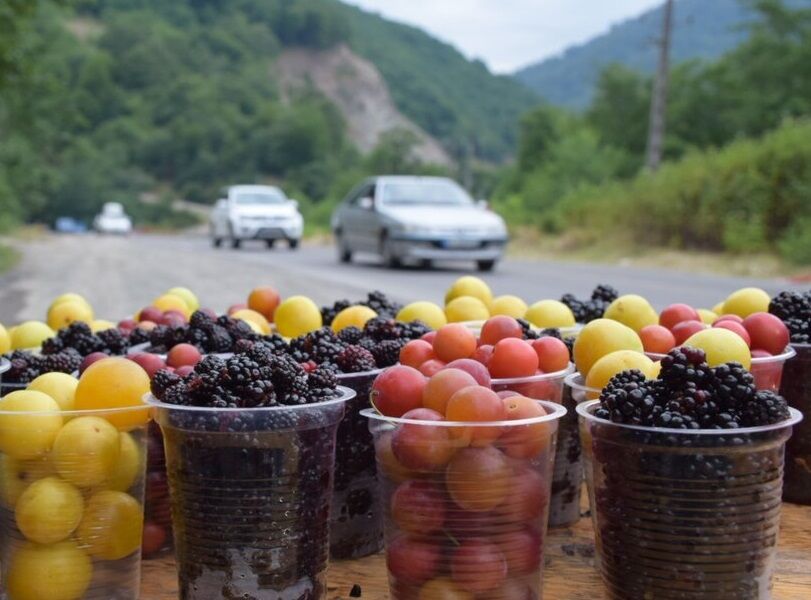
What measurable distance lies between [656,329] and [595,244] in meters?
23.3

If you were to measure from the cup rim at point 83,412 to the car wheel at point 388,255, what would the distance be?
14.5 metres

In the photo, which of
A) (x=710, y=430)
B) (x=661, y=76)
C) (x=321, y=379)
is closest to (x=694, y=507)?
(x=710, y=430)

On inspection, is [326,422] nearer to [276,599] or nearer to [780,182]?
[276,599]

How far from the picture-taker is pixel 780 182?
20734 millimetres

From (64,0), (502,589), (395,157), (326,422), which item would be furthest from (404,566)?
(395,157)

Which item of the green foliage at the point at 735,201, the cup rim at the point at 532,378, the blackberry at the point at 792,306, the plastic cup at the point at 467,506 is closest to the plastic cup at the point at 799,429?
the blackberry at the point at 792,306

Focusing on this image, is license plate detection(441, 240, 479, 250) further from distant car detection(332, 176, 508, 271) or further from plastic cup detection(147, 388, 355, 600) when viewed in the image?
plastic cup detection(147, 388, 355, 600)

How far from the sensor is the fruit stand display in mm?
1983

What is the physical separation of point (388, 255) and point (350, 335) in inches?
555

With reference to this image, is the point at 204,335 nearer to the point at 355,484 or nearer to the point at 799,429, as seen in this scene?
the point at 355,484

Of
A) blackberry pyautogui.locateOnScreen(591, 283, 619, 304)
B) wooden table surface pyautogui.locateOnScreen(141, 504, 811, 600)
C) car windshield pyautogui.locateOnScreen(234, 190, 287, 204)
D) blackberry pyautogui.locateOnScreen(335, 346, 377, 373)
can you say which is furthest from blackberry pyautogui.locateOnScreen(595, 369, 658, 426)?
car windshield pyautogui.locateOnScreen(234, 190, 287, 204)

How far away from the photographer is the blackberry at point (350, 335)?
9.88 feet

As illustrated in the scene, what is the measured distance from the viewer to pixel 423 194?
57.3ft

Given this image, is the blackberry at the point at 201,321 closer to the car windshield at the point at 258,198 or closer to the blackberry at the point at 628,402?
the blackberry at the point at 628,402
